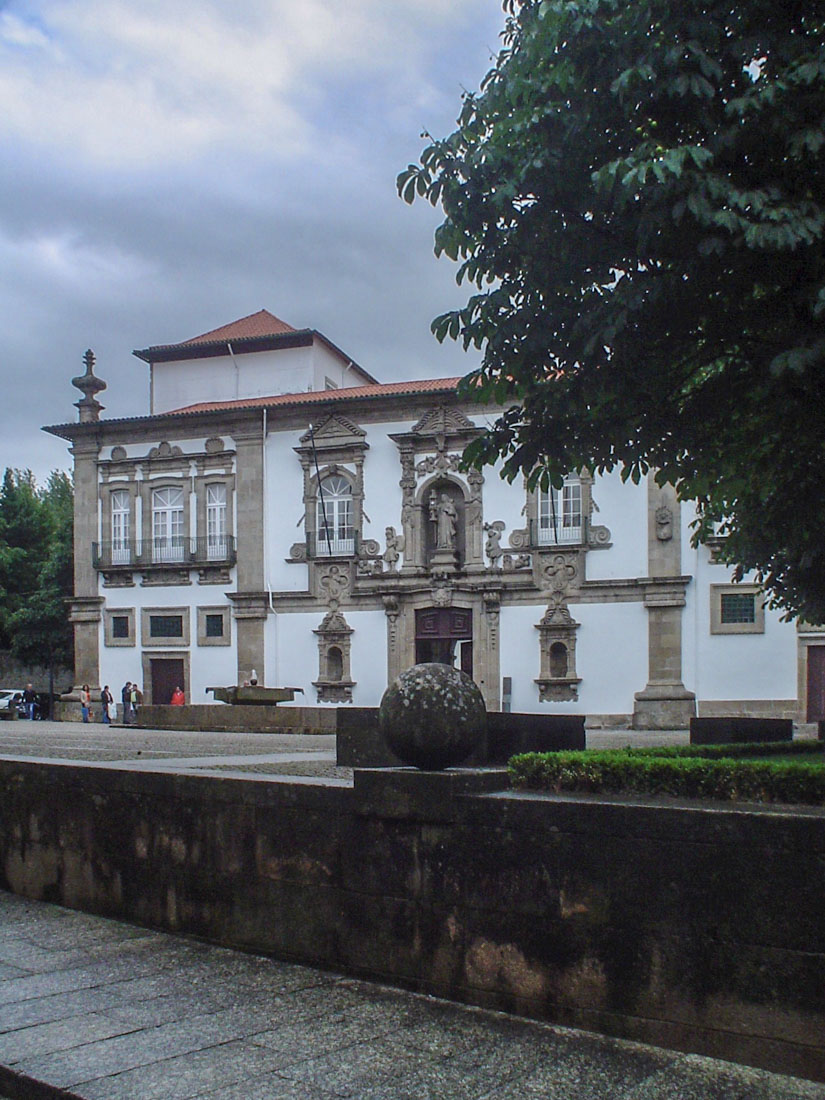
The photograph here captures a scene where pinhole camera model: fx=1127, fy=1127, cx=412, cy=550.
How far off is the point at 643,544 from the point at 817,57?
81.8 ft

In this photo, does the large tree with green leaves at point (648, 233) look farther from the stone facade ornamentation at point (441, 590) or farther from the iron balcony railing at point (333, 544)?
the iron balcony railing at point (333, 544)

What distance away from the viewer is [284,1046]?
4.69m

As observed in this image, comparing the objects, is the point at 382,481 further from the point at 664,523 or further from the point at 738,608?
the point at 738,608

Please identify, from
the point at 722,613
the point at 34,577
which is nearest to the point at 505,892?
the point at 722,613

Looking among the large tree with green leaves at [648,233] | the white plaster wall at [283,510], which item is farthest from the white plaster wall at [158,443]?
the large tree with green leaves at [648,233]

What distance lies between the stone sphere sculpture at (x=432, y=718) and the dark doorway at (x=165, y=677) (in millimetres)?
31754

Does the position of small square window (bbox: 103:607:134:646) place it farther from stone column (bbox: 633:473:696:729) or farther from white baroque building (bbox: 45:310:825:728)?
stone column (bbox: 633:473:696:729)


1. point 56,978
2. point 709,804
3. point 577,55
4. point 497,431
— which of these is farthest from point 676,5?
point 56,978

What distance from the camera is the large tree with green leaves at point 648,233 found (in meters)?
7.78

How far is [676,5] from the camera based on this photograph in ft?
26.0

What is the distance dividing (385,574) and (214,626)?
6050 millimetres

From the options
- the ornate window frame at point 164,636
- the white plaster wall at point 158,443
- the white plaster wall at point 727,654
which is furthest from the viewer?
the white plaster wall at point 158,443

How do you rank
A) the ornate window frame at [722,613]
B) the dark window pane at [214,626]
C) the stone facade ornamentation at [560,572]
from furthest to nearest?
the dark window pane at [214,626] < the stone facade ornamentation at [560,572] < the ornate window frame at [722,613]

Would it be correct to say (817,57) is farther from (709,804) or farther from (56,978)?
(56,978)
